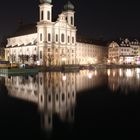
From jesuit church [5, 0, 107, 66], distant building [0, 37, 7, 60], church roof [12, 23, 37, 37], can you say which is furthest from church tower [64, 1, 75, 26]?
distant building [0, 37, 7, 60]

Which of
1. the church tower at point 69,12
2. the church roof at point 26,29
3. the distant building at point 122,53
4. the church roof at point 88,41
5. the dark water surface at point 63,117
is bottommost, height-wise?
the dark water surface at point 63,117

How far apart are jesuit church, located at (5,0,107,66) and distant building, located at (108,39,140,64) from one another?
3355cm

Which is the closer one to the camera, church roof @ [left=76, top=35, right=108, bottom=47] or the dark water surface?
the dark water surface

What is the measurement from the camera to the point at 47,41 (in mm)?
76750

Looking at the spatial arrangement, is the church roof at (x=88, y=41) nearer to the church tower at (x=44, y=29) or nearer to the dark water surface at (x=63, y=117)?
the church tower at (x=44, y=29)

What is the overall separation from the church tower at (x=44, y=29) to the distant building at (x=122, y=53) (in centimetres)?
4506

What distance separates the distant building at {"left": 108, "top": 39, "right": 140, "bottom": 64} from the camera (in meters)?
116

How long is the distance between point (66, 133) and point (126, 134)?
1.86m

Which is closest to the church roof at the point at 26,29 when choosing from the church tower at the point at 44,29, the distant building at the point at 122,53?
the church tower at the point at 44,29

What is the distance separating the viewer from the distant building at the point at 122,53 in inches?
4550

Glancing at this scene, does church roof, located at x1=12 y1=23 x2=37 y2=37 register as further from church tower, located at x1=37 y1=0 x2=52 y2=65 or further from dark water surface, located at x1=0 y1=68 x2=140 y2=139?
dark water surface, located at x1=0 y1=68 x2=140 y2=139

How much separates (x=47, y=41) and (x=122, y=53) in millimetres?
49615

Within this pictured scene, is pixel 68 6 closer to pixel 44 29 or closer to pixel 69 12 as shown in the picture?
pixel 69 12

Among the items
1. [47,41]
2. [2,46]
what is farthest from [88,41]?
[2,46]
